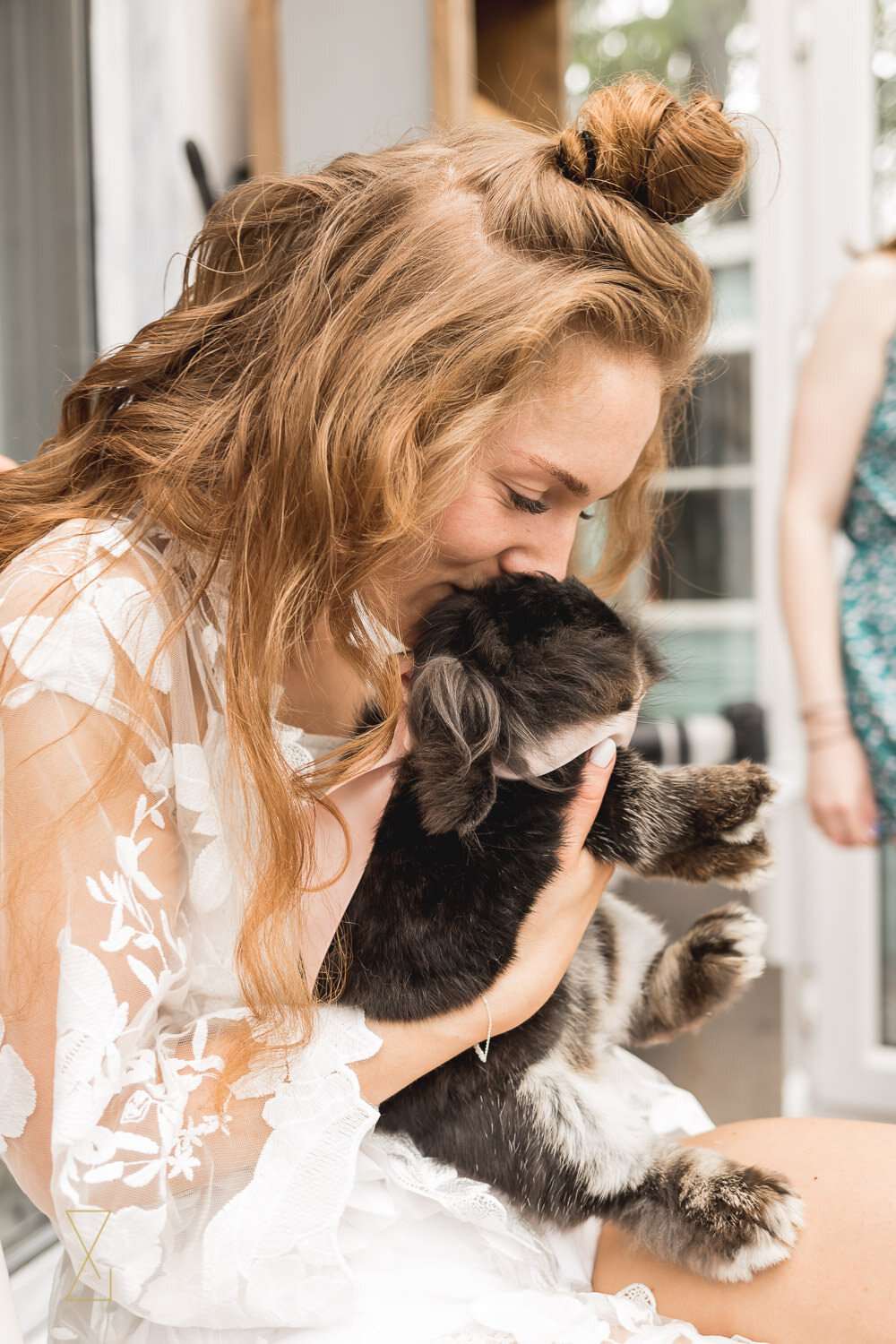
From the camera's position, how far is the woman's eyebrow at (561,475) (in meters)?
0.85

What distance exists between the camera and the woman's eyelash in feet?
2.91

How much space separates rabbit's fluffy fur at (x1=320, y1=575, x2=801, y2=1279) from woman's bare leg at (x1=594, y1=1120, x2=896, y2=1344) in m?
0.02

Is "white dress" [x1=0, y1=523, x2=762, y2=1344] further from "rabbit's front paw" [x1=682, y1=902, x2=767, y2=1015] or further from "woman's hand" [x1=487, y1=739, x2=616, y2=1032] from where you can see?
"rabbit's front paw" [x1=682, y1=902, x2=767, y2=1015]

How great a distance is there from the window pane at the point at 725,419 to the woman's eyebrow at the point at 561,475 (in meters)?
1.64

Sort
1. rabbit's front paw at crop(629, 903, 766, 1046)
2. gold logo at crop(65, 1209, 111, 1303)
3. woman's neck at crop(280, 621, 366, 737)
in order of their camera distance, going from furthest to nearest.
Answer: rabbit's front paw at crop(629, 903, 766, 1046), woman's neck at crop(280, 621, 366, 737), gold logo at crop(65, 1209, 111, 1303)

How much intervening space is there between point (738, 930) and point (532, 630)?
41 centimetres

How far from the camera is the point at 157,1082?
758 millimetres

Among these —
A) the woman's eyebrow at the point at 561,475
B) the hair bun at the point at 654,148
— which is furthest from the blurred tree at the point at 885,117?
the woman's eyebrow at the point at 561,475

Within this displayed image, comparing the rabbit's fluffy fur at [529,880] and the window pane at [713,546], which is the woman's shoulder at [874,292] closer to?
the rabbit's fluffy fur at [529,880]

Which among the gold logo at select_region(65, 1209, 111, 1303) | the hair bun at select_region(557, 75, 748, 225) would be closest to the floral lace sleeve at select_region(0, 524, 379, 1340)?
the gold logo at select_region(65, 1209, 111, 1303)

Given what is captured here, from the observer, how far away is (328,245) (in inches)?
33.1

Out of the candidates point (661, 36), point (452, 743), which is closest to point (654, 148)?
point (452, 743)

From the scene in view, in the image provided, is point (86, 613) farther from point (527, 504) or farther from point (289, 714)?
point (527, 504)

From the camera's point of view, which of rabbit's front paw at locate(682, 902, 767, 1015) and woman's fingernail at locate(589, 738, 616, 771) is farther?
rabbit's front paw at locate(682, 902, 767, 1015)
